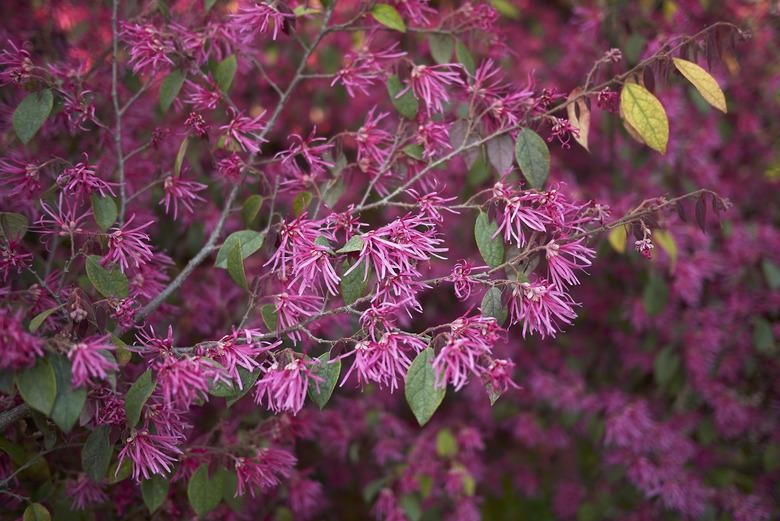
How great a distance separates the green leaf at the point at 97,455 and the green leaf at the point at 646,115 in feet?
3.07

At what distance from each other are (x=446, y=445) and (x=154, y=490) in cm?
76

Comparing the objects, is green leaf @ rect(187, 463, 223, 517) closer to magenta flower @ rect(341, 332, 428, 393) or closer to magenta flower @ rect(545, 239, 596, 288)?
magenta flower @ rect(341, 332, 428, 393)

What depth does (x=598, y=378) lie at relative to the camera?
82.7 inches

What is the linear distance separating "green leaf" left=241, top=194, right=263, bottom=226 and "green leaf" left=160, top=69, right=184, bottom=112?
23 centimetres

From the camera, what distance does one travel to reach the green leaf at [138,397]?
871 millimetres

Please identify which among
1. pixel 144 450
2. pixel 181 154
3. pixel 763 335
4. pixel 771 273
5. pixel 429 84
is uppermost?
pixel 429 84

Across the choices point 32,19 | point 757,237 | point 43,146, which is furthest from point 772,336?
point 32,19

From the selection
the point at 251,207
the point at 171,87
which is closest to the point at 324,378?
the point at 251,207

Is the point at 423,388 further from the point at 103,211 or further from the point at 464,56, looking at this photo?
the point at 464,56

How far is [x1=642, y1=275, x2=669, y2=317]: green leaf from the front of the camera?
1.67 metres

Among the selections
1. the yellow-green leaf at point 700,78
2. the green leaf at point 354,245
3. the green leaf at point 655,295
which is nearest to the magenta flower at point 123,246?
the green leaf at point 354,245

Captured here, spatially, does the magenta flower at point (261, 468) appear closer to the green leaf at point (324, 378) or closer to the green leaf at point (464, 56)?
the green leaf at point (324, 378)

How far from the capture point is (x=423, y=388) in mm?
852

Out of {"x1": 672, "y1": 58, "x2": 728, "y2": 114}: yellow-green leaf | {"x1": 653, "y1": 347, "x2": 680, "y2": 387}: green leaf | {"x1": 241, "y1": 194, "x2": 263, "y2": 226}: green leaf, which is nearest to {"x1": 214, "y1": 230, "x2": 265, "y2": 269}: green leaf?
{"x1": 241, "y1": 194, "x2": 263, "y2": 226}: green leaf
